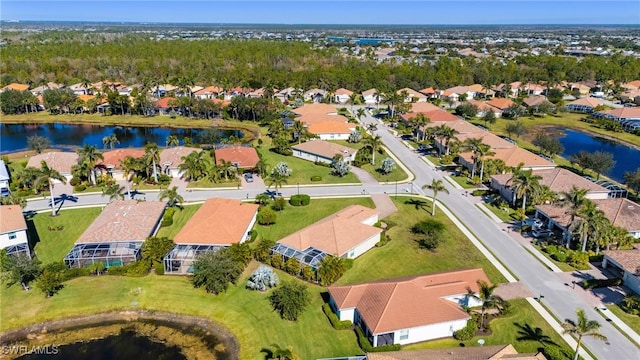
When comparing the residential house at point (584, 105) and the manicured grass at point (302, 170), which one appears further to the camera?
the residential house at point (584, 105)

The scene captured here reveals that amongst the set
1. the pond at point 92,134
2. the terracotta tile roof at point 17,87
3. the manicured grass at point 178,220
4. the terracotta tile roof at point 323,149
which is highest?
the terracotta tile roof at point 17,87

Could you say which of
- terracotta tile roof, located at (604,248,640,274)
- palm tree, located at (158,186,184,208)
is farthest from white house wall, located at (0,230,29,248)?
terracotta tile roof, located at (604,248,640,274)

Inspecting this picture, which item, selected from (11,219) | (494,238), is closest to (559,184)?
(494,238)

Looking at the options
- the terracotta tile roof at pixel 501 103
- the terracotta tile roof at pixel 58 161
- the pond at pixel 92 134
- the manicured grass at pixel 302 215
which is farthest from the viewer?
the terracotta tile roof at pixel 501 103

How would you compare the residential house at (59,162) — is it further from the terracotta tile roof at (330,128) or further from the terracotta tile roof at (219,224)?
the terracotta tile roof at (330,128)

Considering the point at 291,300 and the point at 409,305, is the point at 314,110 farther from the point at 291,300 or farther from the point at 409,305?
the point at 409,305

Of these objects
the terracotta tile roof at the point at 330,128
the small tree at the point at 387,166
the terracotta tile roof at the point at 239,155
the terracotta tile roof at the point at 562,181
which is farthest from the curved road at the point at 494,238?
the terracotta tile roof at the point at 330,128

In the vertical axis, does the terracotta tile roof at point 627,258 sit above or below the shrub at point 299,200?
above

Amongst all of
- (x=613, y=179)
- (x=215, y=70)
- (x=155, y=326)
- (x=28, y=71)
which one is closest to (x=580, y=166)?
(x=613, y=179)
